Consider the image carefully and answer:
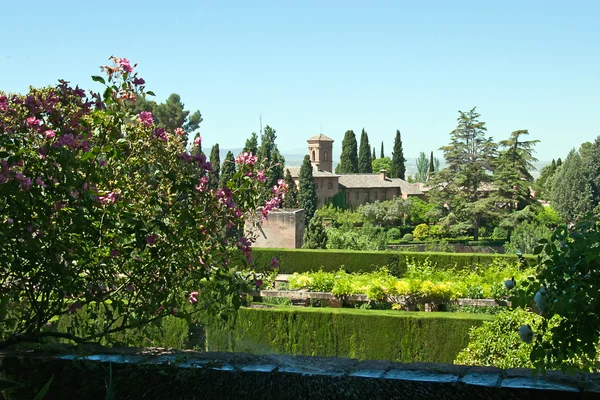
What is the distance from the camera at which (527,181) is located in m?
43.8

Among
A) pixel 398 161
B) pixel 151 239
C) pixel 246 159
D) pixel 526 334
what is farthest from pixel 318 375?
pixel 398 161

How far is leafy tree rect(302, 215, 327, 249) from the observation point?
78.2 ft

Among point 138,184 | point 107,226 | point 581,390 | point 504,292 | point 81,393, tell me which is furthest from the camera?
point 504,292

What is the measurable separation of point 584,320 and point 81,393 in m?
2.17

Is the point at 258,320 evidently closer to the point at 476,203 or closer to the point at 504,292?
the point at 504,292

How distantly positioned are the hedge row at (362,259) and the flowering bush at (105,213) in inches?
556

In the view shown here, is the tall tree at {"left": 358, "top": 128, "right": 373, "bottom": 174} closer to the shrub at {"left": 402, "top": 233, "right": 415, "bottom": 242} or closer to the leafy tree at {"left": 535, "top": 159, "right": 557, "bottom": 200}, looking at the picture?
the leafy tree at {"left": 535, "top": 159, "right": 557, "bottom": 200}

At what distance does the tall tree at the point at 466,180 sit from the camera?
42.2 meters

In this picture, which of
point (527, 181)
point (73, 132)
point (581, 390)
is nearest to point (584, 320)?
point (581, 390)

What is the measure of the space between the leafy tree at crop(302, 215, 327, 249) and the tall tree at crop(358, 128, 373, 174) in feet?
164

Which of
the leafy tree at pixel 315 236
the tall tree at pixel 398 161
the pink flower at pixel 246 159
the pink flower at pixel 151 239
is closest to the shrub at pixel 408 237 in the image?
the leafy tree at pixel 315 236

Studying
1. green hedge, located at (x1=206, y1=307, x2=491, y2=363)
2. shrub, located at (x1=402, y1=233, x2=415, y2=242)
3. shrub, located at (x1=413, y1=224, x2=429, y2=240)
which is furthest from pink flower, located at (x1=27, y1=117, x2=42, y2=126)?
shrub, located at (x1=413, y1=224, x2=429, y2=240)

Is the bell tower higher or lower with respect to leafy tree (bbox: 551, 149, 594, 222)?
higher

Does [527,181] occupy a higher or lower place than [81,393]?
higher
